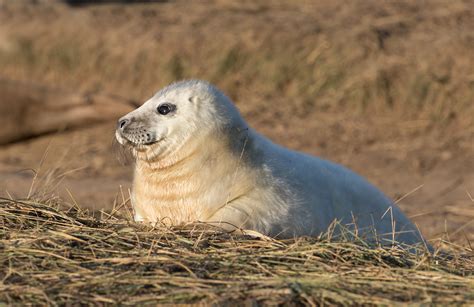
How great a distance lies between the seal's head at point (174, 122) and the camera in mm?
4820

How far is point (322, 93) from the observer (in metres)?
10.7

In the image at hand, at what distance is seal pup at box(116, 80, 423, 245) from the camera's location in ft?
15.4

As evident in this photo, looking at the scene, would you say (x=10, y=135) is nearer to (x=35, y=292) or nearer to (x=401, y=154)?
(x=401, y=154)

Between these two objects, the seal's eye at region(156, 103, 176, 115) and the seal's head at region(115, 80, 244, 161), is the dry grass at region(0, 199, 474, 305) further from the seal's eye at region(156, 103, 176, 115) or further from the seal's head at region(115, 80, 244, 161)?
the seal's eye at region(156, 103, 176, 115)

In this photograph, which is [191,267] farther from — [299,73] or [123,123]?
[299,73]

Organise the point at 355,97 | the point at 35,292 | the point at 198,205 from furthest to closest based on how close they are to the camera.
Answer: the point at 355,97 → the point at 198,205 → the point at 35,292

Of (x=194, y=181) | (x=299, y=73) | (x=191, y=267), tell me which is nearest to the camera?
(x=191, y=267)

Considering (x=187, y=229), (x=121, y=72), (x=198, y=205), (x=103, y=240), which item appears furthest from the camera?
(x=121, y=72)

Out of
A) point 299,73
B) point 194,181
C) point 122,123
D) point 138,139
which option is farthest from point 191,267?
point 299,73

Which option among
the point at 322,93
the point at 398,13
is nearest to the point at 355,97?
the point at 322,93

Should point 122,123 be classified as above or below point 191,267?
above

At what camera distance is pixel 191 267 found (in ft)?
12.6

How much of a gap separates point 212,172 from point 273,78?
6204 mm

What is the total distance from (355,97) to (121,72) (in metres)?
2.52
